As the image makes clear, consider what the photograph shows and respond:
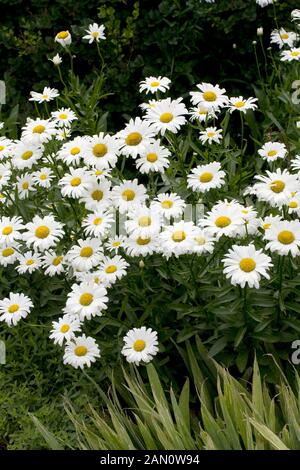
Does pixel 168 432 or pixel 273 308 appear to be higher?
pixel 273 308

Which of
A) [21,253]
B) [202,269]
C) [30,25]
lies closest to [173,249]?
[202,269]

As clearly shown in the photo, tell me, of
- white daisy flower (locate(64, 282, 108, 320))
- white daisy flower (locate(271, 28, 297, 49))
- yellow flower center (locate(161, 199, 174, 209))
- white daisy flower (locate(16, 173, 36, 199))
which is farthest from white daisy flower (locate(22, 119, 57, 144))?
white daisy flower (locate(271, 28, 297, 49))

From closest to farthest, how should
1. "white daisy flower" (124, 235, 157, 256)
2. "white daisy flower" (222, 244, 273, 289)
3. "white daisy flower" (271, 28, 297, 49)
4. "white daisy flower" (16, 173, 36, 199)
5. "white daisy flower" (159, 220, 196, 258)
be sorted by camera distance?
"white daisy flower" (222, 244, 273, 289)
"white daisy flower" (159, 220, 196, 258)
"white daisy flower" (124, 235, 157, 256)
"white daisy flower" (16, 173, 36, 199)
"white daisy flower" (271, 28, 297, 49)

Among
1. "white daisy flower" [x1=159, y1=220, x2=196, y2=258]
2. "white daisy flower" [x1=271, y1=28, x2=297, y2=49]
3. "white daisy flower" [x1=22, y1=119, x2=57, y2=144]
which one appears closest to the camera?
"white daisy flower" [x1=159, y1=220, x2=196, y2=258]

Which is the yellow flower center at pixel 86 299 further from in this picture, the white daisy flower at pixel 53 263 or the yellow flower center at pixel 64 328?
the white daisy flower at pixel 53 263

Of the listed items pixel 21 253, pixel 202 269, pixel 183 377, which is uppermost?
pixel 21 253

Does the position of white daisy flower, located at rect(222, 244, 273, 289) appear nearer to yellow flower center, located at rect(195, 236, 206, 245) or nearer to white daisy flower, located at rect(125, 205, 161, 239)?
yellow flower center, located at rect(195, 236, 206, 245)

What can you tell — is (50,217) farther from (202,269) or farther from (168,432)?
(168,432)
